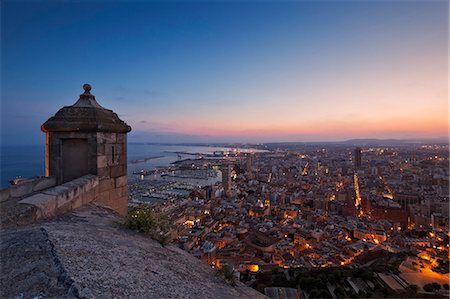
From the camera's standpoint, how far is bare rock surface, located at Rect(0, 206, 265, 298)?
123 cm

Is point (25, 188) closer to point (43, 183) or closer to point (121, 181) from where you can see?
point (43, 183)

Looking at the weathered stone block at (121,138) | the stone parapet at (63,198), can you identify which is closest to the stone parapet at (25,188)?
the stone parapet at (63,198)

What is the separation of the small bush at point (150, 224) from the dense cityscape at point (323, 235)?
0.12 meters

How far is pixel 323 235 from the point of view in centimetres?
2164

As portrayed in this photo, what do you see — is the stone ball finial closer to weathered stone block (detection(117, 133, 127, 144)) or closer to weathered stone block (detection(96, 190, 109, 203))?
weathered stone block (detection(117, 133, 127, 144))

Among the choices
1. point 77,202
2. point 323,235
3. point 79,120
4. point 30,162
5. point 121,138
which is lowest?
point 323,235

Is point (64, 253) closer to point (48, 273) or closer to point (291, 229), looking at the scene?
point (48, 273)

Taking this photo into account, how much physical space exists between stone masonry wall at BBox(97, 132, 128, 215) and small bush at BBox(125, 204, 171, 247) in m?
1.25

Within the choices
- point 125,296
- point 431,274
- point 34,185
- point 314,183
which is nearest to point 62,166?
point 34,185

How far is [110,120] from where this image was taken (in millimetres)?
3604

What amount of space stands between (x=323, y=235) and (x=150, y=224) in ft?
74.2

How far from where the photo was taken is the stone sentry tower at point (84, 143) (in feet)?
10.9

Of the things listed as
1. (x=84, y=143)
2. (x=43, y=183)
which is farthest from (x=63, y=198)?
(x=84, y=143)

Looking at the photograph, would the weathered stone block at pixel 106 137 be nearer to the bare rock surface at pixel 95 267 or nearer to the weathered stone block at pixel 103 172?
the weathered stone block at pixel 103 172
